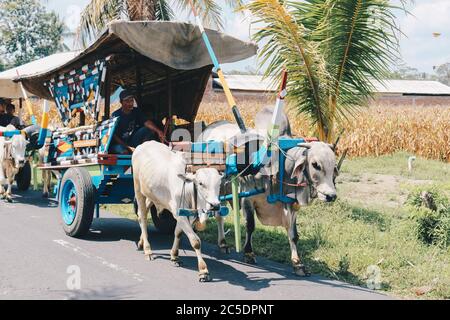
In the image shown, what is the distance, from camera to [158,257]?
7.81 metres

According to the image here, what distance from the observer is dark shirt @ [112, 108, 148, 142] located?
8570 millimetres

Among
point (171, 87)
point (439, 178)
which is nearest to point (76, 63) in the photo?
point (171, 87)

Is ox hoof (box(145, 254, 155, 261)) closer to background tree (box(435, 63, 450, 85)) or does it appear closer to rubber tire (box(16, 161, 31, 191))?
rubber tire (box(16, 161, 31, 191))

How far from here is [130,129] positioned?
346 inches

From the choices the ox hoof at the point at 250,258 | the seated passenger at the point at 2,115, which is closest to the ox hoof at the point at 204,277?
the ox hoof at the point at 250,258

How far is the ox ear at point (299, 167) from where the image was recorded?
6.76m

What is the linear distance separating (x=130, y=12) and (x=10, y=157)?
417cm

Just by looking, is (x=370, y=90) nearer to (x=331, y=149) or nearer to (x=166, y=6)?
(x=331, y=149)

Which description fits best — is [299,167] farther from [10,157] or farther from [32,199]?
[32,199]

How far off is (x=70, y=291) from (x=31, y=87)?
600 cm

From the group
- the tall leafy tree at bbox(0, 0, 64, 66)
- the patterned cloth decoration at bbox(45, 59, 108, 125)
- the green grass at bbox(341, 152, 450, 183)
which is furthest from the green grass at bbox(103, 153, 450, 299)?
the tall leafy tree at bbox(0, 0, 64, 66)

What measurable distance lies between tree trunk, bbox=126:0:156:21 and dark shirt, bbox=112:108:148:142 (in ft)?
16.1

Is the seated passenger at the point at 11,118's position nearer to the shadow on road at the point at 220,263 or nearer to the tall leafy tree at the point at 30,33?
the shadow on road at the point at 220,263

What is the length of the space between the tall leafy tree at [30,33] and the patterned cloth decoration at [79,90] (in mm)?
41980
